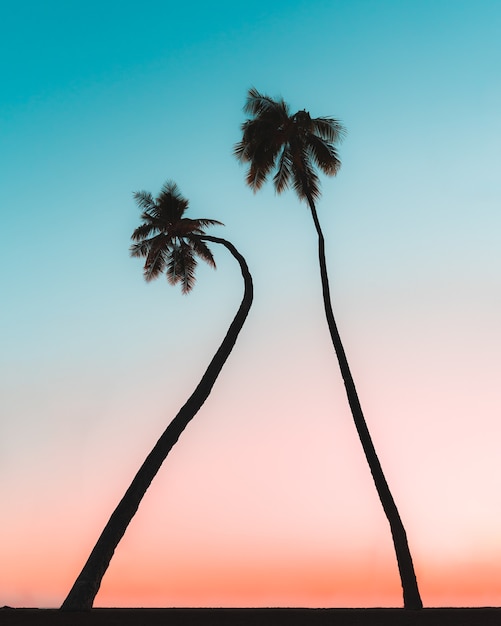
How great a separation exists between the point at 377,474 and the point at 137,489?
23.6ft

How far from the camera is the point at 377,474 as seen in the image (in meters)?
18.1

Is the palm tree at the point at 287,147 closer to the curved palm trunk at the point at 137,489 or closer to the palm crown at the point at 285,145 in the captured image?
the palm crown at the point at 285,145

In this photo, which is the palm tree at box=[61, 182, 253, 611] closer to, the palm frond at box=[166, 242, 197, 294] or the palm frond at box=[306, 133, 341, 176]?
the palm frond at box=[166, 242, 197, 294]

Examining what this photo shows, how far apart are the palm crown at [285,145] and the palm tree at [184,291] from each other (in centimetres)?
287

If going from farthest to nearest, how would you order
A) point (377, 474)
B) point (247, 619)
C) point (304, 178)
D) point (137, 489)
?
point (304, 178) < point (377, 474) < point (137, 489) < point (247, 619)

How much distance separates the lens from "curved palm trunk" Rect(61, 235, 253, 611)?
13406 millimetres

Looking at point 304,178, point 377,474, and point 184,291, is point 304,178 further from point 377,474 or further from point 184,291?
point 377,474

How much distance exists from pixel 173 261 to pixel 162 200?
118 inches

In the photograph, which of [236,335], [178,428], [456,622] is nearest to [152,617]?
[456,622]

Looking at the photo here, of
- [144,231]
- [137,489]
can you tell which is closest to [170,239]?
[144,231]

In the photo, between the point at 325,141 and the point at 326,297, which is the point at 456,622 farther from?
the point at 325,141

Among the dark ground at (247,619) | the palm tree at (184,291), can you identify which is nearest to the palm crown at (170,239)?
the palm tree at (184,291)

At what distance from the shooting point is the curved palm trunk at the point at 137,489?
13.4 meters

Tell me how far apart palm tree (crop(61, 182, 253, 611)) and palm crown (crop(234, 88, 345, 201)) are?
9.43ft
